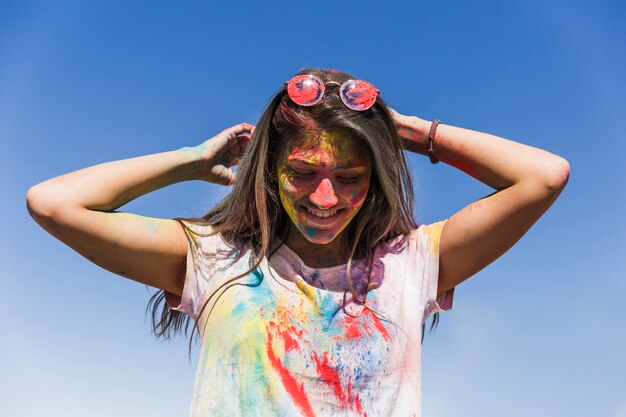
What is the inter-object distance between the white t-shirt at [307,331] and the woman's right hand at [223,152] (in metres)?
0.53

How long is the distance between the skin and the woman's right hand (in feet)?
2.02

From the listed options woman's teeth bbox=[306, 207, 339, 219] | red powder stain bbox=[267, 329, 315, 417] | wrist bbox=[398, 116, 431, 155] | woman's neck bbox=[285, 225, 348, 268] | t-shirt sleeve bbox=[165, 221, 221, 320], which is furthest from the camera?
wrist bbox=[398, 116, 431, 155]

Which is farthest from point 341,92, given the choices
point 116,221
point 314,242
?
point 116,221

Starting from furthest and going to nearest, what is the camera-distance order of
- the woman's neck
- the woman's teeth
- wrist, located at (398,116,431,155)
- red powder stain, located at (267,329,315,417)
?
1. wrist, located at (398,116,431,155)
2. the woman's neck
3. the woman's teeth
4. red powder stain, located at (267,329,315,417)

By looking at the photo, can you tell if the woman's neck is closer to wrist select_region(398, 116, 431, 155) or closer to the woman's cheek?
the woman's cheek

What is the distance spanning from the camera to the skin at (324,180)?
379 cm

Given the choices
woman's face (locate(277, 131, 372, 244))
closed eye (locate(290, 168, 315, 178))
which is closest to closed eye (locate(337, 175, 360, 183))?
woman's face (locate(277, 131, 372, 244))

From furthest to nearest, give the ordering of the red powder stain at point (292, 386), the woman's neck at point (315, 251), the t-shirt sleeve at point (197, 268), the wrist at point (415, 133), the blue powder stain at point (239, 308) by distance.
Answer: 1. the wrist at point (415, 133)
2. the woman's neck at point (315, 251)
3. the t-shirt sleeve at point (197, 268)
4. the blue powder stain at point (239, 308)
5. the red powder stain at point (292, 386)

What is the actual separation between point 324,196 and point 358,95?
0.62m

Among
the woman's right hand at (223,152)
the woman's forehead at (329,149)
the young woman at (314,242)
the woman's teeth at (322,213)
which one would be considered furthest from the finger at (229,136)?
the woman's teeth at (322,213)

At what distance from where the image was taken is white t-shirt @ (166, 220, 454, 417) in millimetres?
3539

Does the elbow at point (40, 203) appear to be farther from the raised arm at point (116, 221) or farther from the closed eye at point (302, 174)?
the closed eye at point (302, 174)

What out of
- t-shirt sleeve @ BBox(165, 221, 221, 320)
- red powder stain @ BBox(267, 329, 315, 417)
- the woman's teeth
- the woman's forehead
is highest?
the woman's forehead

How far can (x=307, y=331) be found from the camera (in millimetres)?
3689
